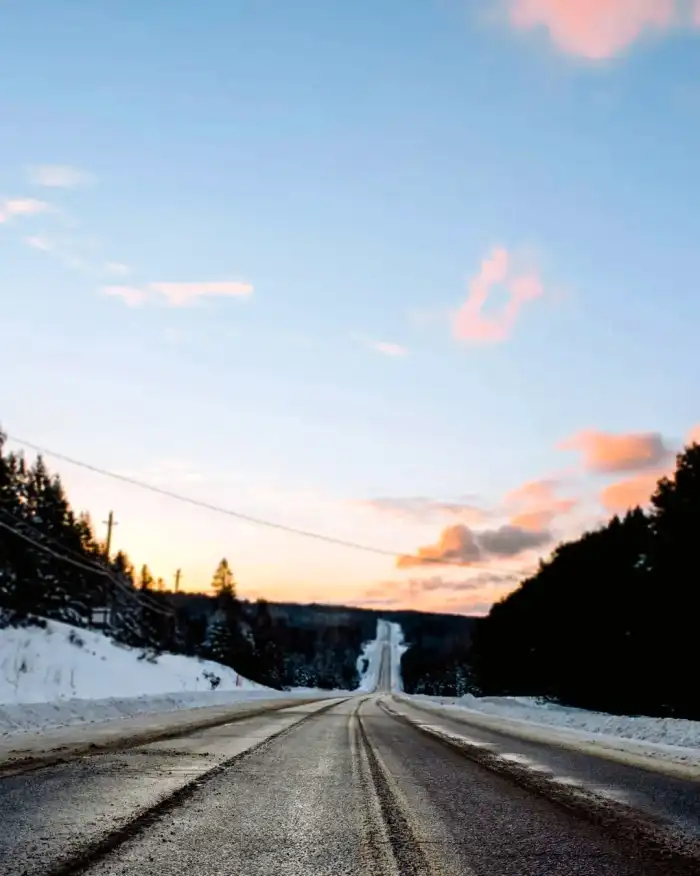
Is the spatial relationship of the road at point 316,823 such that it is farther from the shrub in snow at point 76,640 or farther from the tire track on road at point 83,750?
the shrub in snow at point 76,640

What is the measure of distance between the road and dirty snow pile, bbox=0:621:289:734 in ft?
22.5

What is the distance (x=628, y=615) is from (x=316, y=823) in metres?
42.4

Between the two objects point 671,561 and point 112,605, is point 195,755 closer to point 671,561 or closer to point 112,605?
point 671,561

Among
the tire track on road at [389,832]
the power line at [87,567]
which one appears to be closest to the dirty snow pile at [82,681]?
the tire track on road at [389,832]

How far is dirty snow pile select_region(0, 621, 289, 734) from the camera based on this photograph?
645 inches

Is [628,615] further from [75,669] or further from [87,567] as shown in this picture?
[87,567]

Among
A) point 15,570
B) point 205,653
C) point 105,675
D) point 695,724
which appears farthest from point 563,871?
point 205,653

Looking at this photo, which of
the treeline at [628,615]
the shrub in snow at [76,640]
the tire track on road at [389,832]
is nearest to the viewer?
the tire track on road at [389,832]

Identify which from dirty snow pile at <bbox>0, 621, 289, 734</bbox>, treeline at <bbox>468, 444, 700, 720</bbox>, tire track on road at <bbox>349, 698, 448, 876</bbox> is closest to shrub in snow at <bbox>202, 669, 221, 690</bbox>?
dirty snow pile at <bbox>0, 621, 289, 734</bbox>

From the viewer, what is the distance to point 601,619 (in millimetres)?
46844

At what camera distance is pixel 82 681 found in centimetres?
3931

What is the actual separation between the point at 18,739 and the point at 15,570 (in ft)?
170

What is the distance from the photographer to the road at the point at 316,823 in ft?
13.2

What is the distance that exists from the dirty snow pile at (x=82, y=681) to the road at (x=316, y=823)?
22.5 ft
